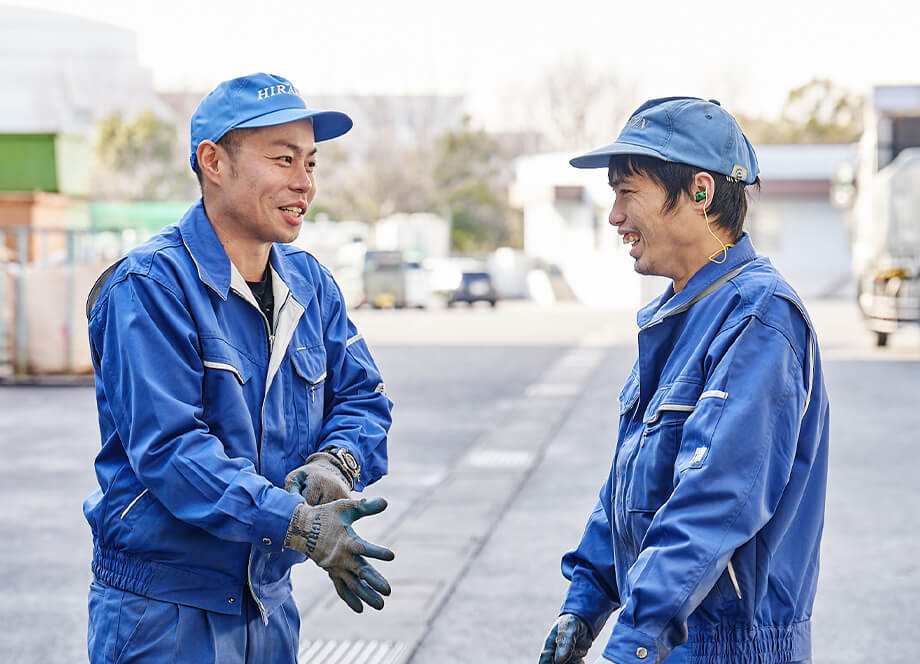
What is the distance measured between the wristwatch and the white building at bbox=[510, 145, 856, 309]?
134 ft

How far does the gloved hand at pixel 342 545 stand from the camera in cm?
270

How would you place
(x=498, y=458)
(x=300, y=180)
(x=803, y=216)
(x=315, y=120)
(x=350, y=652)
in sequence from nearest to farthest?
1. (x=300, y=180)
2. (x=315, y=120)
3. (x=350, y=652)
4. (x=498, y=458)
5. (x=803, y=216)

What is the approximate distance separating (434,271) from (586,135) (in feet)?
112

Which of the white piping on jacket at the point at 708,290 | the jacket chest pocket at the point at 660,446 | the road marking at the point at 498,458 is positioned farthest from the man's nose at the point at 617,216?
the road marking at the point at 498,458

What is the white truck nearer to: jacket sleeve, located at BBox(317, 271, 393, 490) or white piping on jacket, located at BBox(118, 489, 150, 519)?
jacket sleeve, located at BBox(317, 271, 393, 490)

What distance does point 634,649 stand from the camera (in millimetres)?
2373

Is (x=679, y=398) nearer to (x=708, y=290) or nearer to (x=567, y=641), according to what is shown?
(x=708, y=290)

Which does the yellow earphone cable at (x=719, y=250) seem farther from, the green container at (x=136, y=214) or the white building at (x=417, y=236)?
the white building at (x=417, y=236)

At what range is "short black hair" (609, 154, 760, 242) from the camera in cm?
270

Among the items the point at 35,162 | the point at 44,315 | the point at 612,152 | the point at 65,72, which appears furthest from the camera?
the point at 65,72

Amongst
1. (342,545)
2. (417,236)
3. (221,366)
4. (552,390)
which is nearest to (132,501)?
(221,366)

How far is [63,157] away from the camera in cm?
1895

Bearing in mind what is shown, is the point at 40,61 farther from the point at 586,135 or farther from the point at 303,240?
the point at 303,240

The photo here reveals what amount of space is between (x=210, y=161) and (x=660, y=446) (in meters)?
1.18
